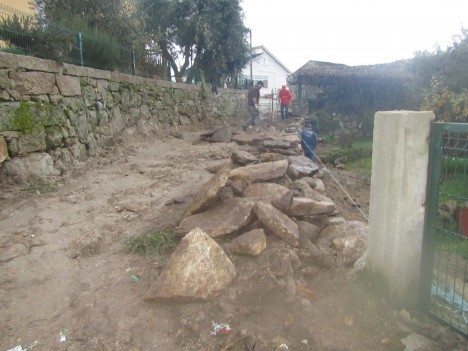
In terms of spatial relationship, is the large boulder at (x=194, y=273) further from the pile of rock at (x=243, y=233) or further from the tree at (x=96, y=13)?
the tree at (x=96, y=13)

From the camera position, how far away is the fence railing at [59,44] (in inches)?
218

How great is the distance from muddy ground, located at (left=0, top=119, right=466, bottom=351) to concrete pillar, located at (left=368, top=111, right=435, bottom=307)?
23 cm

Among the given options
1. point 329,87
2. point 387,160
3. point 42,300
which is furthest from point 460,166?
point 329,87

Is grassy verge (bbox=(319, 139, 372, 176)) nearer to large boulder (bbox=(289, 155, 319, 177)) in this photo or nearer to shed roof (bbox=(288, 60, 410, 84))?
large boulder (bbox=(289, 155, 319, 177))

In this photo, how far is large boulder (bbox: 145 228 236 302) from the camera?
2648 millimetres

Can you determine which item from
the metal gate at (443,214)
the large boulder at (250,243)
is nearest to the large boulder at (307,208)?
the large boulder at (250,243)

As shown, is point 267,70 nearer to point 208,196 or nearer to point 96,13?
point 96,13

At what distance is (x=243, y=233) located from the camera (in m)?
3.40

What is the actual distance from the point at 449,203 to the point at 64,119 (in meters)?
5.70

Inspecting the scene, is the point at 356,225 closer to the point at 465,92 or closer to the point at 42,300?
the point at 42,300

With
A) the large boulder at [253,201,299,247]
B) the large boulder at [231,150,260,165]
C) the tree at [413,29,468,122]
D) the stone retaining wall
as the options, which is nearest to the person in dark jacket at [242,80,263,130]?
the stone retaining wall

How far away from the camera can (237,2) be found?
53.1ft

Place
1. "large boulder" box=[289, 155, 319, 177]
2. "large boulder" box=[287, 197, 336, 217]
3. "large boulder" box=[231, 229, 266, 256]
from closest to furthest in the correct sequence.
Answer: "large boulder" box=[231, 229, 266, 256]
"large boulder" box=[287, 197, 336, 217]
"large boulder" box=[289, 155, 319, 177]

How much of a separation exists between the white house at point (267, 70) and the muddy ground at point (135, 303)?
1573 inches
